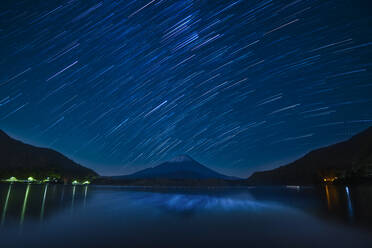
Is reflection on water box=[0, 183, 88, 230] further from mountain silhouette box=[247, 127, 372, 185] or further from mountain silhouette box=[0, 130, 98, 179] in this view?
mountain silhouette box=[0, 130, 98, 179]

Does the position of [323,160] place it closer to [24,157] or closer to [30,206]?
[30,206]

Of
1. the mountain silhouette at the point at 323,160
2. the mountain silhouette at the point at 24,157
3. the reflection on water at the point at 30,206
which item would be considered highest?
the mountain silhouette at the point at 24,157

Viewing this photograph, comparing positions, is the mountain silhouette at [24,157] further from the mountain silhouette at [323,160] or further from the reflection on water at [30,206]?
the mountain silhouette at [323,160]

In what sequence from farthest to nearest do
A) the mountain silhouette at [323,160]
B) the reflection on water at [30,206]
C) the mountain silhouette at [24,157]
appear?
the mountain silhouette at [24,157] → the mountain silhouette at [323,160] → the reflection on water at [30,206]

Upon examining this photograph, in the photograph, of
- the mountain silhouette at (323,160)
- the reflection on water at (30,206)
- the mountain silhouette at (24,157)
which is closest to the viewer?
the reflection on water at (30,206)

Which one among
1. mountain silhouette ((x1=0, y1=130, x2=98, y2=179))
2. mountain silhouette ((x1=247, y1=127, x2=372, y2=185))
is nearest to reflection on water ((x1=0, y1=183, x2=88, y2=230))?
mountain silhouette ((x1=247, y1=127, x2=372, y2=185))

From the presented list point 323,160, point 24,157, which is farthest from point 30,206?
point 24,157

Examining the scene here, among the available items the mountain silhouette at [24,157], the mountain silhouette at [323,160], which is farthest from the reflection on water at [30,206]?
the mountain silhouette at [24,157]

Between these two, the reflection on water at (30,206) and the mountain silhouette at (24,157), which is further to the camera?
the mountain silhouette at (24,157)

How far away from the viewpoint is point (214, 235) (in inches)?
239

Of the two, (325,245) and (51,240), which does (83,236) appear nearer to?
(51,240)

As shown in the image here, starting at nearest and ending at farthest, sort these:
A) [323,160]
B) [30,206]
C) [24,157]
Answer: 1. [30,206]
2. [323,160]
3. [24,157]

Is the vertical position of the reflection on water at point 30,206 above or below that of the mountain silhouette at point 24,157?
below

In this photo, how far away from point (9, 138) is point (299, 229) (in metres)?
213
